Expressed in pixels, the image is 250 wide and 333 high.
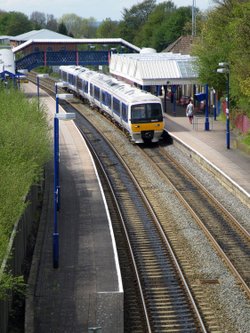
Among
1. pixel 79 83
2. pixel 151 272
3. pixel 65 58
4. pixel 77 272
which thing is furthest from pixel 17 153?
pixel 65 58

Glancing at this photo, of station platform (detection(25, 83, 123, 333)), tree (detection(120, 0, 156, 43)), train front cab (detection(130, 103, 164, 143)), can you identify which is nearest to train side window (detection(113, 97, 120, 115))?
train front cab (detection(130, 103, 164, 143))

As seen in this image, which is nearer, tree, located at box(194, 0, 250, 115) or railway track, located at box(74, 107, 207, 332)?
railway track, located at box(74, 107, 207, 332)

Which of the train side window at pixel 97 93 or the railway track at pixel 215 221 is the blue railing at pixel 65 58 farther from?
the railway track at pixel 215 221

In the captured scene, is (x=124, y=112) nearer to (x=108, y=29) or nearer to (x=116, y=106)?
(x=116, y=106)

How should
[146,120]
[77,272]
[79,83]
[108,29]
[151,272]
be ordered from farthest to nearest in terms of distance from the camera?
[108,29], [79,83], [146,120], [151,272], [77,272]

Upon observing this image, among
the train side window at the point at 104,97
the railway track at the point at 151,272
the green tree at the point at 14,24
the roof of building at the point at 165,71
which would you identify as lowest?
the railway track at the point at 151,272

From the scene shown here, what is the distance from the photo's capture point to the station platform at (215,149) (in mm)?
28172

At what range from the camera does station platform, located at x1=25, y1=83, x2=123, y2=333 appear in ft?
50.4

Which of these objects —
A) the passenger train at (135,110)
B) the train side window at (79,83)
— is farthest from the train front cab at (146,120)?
the train side window at (79,83)

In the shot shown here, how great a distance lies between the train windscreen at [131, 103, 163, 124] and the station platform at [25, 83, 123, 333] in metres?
9.63

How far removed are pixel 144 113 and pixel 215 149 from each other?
456 cm

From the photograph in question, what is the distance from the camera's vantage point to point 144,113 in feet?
122

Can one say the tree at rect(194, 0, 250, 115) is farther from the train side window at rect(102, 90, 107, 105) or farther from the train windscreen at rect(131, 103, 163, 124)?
the train side window at rect(102, 90, 107, 105)

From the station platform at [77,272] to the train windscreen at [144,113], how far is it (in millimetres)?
9629
